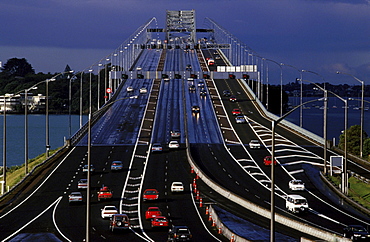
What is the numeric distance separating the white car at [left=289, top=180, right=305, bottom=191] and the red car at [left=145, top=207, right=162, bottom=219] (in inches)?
677

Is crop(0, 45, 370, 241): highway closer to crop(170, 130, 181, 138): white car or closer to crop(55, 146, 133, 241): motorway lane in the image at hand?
crop(55, 146, 133, 241): motorway lane

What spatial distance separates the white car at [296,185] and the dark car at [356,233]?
2243cm

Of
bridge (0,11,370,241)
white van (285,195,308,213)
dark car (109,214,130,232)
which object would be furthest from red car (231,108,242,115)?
dark car (109,214,130,232)

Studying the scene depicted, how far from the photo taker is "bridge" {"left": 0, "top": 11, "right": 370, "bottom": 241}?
54281 millimetres

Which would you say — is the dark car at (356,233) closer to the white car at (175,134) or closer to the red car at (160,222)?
the red car at (160,222)

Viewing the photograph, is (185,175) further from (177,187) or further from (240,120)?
(240,120)

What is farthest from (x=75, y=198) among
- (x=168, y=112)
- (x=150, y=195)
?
(x=168, y=112)

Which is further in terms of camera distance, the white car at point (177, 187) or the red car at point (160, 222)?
the white car at point (177, 187)

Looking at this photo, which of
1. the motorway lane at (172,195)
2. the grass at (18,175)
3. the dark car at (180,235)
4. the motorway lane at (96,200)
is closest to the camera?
the dark car at (180,235)

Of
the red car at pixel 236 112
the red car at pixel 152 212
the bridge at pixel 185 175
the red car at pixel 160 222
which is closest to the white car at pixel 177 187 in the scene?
the bridge at pixel 185 175

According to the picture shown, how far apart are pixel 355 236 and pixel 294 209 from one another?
12.6 meters

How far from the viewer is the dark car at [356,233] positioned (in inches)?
1870

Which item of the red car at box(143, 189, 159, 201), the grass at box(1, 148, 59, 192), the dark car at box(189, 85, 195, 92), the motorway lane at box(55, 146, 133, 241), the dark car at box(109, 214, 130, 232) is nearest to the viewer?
the dark car at box(109, 214, 130, 232)

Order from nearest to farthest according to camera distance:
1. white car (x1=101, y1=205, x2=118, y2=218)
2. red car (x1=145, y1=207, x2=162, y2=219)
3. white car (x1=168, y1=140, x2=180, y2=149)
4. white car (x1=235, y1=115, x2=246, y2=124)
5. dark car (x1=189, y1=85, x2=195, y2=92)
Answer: red car (x1=145, y1=207, x2=162, y2=219)
white car (x1=101, y1=205, x2=118, y2=218)
white car (x1=168, y1=140, x2=180, y2=149)
white car (x1=235, y1=115, x2=246, y2=124)
dark car (x1=189, y1=85, x2=195, y2=92)
